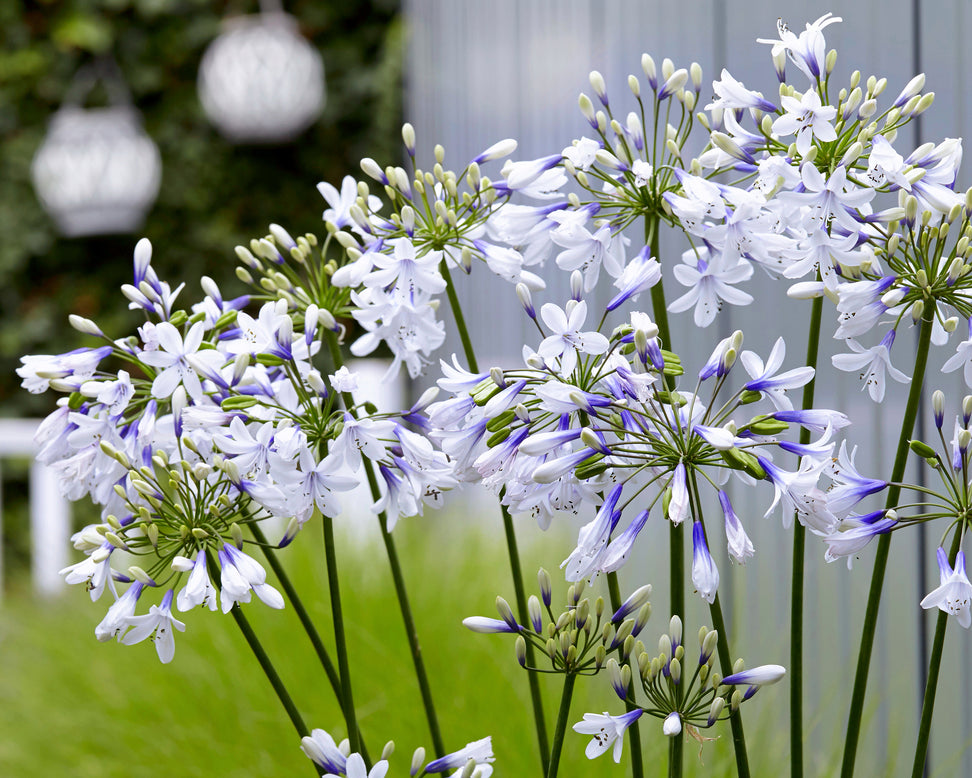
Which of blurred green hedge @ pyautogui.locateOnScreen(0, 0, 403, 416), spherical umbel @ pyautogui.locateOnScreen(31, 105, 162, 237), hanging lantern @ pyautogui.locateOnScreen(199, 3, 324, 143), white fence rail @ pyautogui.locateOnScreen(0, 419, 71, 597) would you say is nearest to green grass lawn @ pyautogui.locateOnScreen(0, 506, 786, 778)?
white fence rail @ pyautogui.locateOnScreen(0, 419, 71, 597)

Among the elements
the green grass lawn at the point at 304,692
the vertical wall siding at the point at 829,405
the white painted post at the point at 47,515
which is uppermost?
the vertical wall siding at the point at 829,405

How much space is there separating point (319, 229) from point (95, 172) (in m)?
1.14

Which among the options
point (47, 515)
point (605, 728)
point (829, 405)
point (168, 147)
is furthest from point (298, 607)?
point (168, 147)

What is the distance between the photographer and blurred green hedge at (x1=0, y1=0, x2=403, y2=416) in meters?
4.74

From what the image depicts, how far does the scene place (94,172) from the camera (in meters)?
4.20

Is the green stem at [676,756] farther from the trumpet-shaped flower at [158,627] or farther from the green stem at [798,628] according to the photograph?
the trumpet-shaped flower at [158,627]

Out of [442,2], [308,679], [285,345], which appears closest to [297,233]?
[442,2]

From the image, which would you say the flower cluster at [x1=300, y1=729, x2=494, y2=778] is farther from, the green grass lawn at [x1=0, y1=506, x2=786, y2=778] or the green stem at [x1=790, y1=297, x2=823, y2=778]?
the green grass lawn at [x1=0, y1=506, x2=786, y2=778]

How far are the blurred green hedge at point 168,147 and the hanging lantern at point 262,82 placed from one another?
1.94 feet

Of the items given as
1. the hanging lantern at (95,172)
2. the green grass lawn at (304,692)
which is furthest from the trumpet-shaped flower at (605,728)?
the hanging lantern at (95,172)

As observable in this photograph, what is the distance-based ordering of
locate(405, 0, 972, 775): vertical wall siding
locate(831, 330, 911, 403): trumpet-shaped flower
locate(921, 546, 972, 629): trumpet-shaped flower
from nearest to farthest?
locate(921, 546, 972, 629): trumpet-shaped flower, locate(831, 330, 911, 403): trumpet-shaped flower, locate(405, 0, 972, 775): vertical wall siding

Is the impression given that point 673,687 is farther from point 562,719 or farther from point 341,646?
point 341,646

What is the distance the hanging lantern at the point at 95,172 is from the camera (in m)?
4.20

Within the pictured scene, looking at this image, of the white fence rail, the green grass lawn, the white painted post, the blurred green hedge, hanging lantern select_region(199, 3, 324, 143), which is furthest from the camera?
the blurred green hedge
